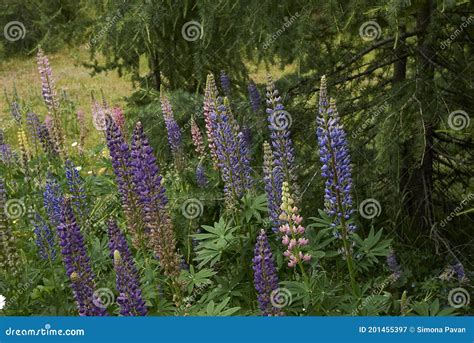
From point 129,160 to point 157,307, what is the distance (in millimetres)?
954

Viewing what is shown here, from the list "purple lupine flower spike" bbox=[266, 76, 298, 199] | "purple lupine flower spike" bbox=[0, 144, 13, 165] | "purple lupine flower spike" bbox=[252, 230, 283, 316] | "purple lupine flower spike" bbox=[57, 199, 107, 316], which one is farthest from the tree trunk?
"purple lupine flower spike" bbox=[0, 144, 13, 165]

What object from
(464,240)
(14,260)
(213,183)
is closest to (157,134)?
(213,183)

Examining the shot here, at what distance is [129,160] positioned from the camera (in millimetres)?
4207

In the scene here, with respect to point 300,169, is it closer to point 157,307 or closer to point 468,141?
point 468,141

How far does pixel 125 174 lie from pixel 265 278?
1.09 metres

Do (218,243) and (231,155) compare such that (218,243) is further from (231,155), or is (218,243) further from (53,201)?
(53,201)

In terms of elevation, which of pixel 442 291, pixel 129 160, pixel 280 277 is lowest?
pixel 442 291

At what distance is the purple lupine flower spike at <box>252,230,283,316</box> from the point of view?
151 inches

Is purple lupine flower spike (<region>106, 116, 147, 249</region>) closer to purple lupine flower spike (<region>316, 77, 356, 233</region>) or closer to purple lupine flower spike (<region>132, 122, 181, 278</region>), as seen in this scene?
purple lupine flower spike (<region>132, 122, 181, 278</region>)

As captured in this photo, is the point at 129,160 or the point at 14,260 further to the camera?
the point at 14,260

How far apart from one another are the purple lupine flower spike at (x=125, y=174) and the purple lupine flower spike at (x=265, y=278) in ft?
2.84

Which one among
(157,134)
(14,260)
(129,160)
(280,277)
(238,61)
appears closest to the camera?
(129,160)

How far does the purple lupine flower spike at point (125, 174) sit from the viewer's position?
4.13 m

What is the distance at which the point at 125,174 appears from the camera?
419cm
